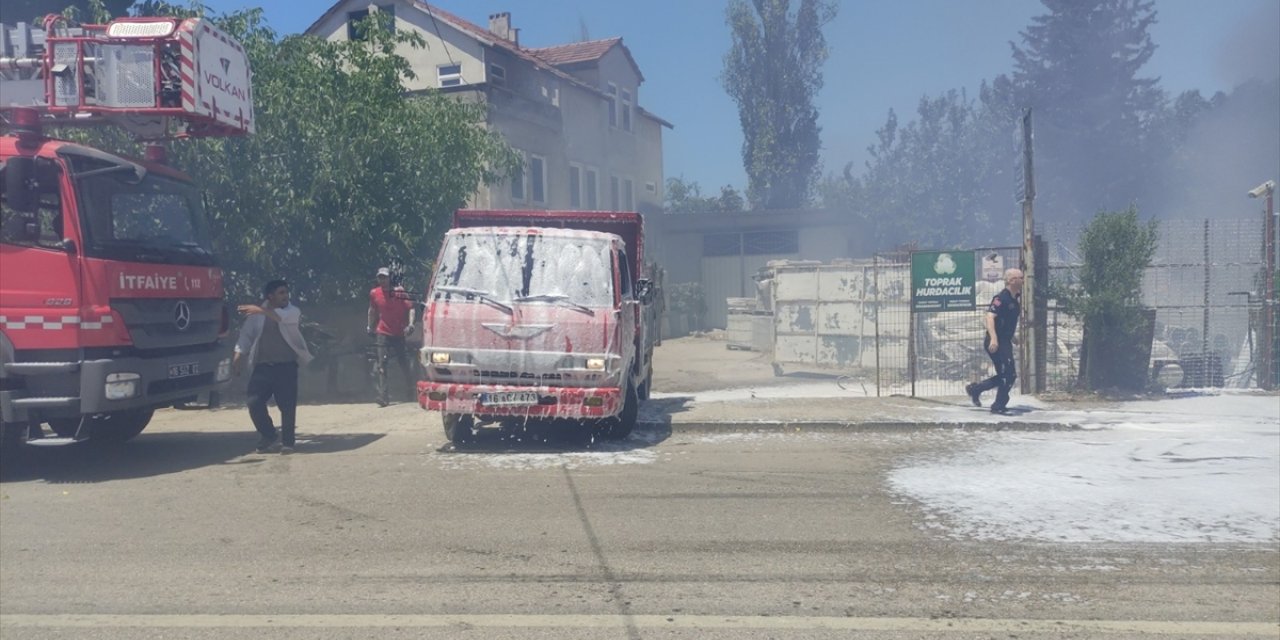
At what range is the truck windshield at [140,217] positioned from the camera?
907 cm

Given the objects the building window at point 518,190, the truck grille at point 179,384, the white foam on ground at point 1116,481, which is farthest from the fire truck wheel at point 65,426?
the building window at point 518,190

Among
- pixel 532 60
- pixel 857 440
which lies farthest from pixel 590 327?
pixel 532 60

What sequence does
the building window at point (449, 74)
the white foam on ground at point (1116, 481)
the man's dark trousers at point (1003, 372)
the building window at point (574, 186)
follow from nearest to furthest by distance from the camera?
the white foam on ground at point (1116, 481)
the man's dark trousers at point (1003, 372)
the building window at point (449, 74)
the building window at point (574, 186)

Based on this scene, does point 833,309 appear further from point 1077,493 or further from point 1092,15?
point 1092,15

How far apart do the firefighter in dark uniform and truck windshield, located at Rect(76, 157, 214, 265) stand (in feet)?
29.2

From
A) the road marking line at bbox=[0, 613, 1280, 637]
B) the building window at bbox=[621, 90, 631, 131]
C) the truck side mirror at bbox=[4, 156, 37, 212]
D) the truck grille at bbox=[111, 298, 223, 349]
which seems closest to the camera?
the road marking line at bbox=[0, 613, 1280, 637]

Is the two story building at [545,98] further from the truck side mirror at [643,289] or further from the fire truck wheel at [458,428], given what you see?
the fire truck wheel at [458,428]

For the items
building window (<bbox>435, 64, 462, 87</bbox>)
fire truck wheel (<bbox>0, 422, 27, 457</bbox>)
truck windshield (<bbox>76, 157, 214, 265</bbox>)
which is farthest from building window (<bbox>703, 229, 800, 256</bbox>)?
fire truck wheel (<bbox>0, 422, 27, 457</bbox>)

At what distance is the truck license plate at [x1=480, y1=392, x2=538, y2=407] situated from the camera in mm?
9805

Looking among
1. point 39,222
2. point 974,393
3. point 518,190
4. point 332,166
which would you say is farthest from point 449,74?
point 39,222

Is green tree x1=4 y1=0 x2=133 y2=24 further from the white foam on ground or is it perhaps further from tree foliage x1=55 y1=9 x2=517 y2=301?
the white foam on ground

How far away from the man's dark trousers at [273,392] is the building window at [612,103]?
25.2 m

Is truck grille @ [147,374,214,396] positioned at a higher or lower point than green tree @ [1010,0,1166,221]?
lower

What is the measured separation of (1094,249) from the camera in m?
13.6
